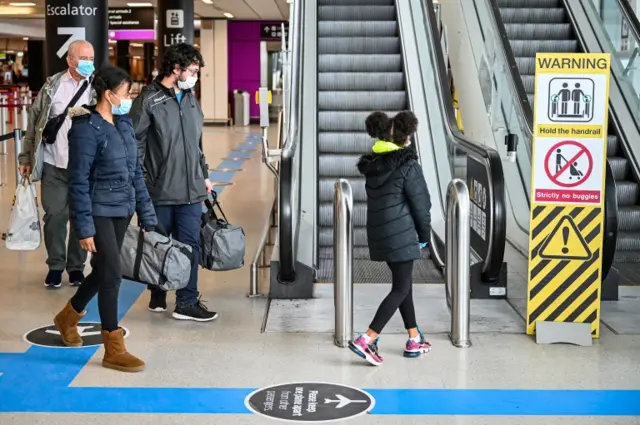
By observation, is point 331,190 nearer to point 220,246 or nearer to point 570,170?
point 220,246

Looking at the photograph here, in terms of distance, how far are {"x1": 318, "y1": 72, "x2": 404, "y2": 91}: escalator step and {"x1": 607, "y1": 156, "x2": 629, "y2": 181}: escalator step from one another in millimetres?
2601

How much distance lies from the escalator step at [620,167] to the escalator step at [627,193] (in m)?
0.26

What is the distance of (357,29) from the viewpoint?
1194 cm

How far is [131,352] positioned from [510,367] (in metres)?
2.12

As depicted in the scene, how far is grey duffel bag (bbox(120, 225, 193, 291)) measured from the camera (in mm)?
5660

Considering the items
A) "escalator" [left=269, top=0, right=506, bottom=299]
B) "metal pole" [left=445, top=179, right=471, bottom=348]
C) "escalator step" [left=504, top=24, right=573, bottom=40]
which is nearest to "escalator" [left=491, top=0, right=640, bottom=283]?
"escalator step" [left=504, top=24, right=573, bottom=40]

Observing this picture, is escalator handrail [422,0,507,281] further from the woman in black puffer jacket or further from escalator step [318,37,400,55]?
escalator step [318,37,400,55]

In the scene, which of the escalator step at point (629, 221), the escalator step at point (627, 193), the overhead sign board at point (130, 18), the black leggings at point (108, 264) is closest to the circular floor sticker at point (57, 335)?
the black leggings at point (108, 264)

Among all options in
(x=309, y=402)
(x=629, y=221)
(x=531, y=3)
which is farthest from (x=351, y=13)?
(x=309, y=402)

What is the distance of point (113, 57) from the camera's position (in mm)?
43688

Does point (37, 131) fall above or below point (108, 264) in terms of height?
above

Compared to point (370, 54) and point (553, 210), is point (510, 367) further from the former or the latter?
point (370, 54)

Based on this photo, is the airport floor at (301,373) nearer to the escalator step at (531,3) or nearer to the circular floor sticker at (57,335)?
the circular floor sticker at (57,335)

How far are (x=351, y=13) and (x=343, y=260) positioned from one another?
7.53 m
